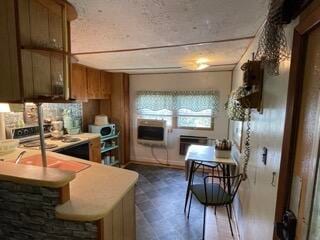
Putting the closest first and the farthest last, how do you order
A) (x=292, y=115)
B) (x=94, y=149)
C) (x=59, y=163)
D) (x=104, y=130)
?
(x=292, y=115)
(x=59, y=163)
(x=94, y=149)
(x=104, y=130)

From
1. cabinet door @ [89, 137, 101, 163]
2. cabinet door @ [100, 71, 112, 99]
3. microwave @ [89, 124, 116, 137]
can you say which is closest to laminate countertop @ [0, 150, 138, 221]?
cabinet door @ [89, 137, 101, 163]

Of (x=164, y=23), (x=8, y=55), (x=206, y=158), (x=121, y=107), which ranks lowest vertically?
(x=206, y=158)

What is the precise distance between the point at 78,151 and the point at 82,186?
1.92 m

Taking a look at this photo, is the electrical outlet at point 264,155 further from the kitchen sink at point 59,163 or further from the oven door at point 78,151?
the oven door at point 78,151

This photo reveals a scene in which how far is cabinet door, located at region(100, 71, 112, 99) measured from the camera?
4301mm

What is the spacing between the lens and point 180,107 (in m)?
4.49

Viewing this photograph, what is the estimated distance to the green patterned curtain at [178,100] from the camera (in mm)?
4270

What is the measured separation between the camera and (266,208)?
50.8 inches

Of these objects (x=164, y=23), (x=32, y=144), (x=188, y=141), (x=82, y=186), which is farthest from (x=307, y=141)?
(x=188, y=141)

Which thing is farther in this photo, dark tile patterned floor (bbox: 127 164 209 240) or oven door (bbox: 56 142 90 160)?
oven door (bbox: 56 142 90 160)

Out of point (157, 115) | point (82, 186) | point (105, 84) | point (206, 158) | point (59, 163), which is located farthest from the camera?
point (157, 115)

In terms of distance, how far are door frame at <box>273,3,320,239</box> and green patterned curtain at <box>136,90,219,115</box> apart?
3.31 m

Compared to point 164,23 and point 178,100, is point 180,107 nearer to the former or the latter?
point 178,100

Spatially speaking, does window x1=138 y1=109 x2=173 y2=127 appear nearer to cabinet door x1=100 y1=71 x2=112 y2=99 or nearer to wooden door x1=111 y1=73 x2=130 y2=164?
wooden door x1=111 y1=73 x2=130 y2=164
